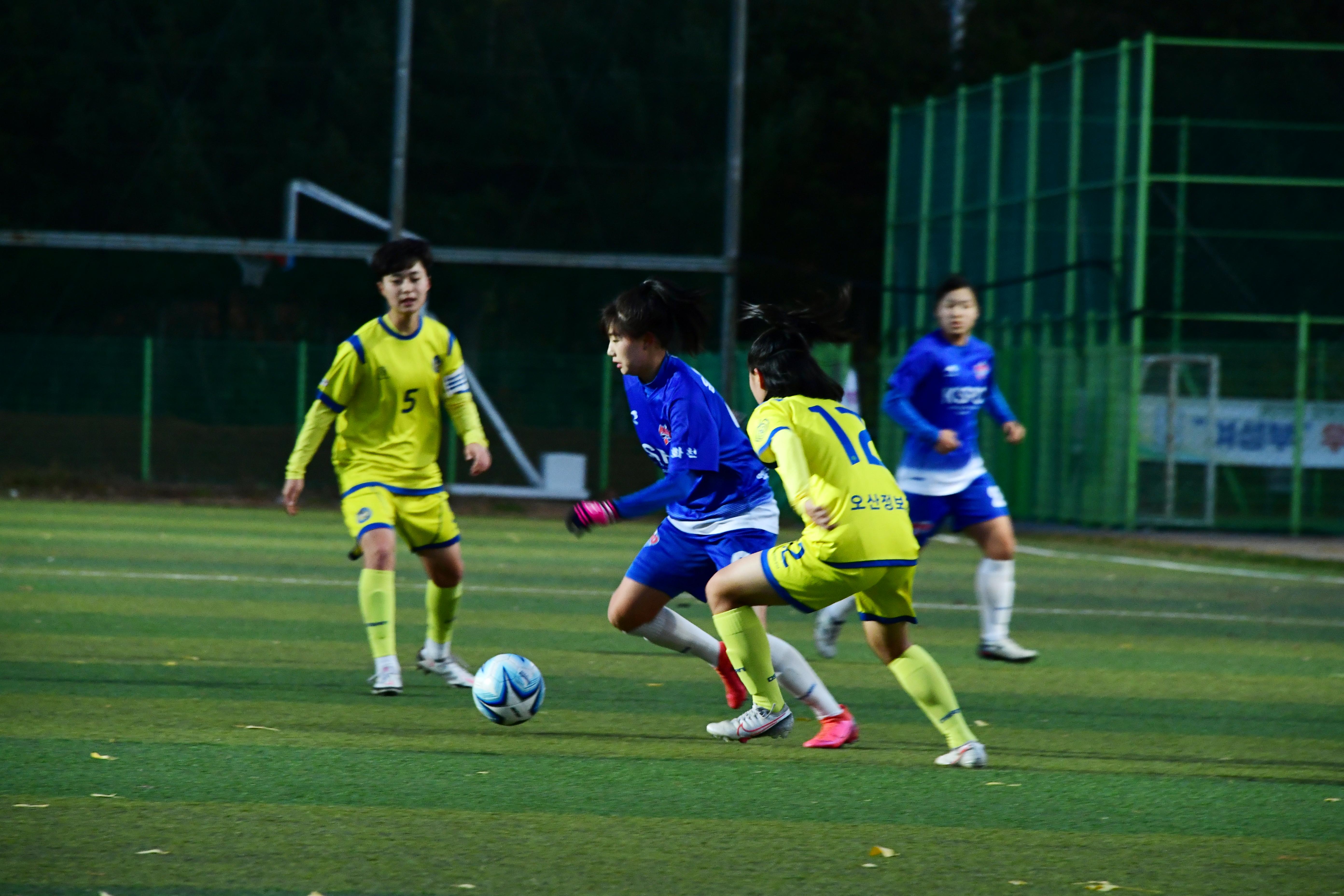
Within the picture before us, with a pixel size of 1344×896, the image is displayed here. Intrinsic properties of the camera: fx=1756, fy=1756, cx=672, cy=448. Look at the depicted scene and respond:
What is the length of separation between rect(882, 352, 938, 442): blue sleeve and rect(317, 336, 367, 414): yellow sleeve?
2.69 metres

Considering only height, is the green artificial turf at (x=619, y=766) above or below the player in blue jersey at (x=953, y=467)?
below

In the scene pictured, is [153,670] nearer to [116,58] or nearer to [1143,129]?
[1143,129]

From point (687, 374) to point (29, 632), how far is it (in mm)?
4847

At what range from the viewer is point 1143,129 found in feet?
69.7

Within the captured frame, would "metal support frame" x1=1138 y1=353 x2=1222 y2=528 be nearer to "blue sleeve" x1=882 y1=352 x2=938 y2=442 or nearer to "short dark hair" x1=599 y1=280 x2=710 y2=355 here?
"blue sleeve" x1=882 y1=352 x2=938 y2=442

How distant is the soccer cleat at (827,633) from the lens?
8852 millimetres

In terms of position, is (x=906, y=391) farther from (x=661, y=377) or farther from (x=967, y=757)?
(x=967, y=757)

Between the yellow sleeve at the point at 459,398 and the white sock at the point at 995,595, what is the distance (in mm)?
2657

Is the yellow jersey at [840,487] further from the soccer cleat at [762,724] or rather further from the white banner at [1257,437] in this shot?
the white banner at [1257,437]

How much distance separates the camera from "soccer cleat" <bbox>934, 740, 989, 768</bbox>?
607 cm

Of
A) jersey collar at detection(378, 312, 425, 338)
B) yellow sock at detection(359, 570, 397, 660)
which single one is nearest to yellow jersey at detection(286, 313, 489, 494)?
jersey collar at detection(378, 312, 425, 338)

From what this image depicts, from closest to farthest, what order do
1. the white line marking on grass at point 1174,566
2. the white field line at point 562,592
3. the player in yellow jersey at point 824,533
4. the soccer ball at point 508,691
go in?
the player in yellow jersey at point 824,533 → the soccer ball at point 508,691 → the white field line at point 562,592 → the white line marking on grass at point 1174,566

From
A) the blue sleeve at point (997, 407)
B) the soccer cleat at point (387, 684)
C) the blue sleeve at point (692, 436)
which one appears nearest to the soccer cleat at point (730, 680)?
the blue sleeve at point (692, 436)

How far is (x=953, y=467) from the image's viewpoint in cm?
891
